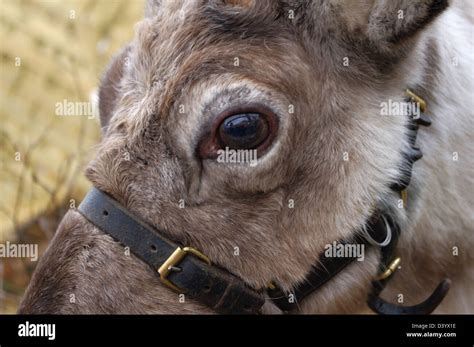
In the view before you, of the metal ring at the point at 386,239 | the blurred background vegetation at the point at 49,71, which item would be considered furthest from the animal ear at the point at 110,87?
the blurred background vegetation at the point at 49,71

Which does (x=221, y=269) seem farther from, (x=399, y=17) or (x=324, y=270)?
(x=399, y=17)

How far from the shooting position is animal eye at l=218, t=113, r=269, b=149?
4.26 m

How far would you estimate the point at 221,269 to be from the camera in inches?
176

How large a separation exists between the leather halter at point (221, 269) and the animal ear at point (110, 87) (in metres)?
0.71

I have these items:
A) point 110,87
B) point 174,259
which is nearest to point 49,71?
point 110,87

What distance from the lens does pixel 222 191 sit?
14.4 ft

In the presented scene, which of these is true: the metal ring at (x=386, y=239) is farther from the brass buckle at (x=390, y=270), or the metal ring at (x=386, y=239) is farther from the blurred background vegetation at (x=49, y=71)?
the blurred background vegetation at (x=49, y=71)

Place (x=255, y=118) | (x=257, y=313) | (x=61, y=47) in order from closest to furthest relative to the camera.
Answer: (x=255, y=118), (x=257, y=313), (x=61, y=47)

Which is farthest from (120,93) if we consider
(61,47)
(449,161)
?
(61,47)

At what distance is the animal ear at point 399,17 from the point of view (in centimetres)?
420

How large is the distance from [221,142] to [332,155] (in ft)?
2.03

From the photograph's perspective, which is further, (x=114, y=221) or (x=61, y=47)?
(x=61, y=47)

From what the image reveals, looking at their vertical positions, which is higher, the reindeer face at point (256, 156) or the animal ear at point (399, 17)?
the animal ear at point (399, 17)
